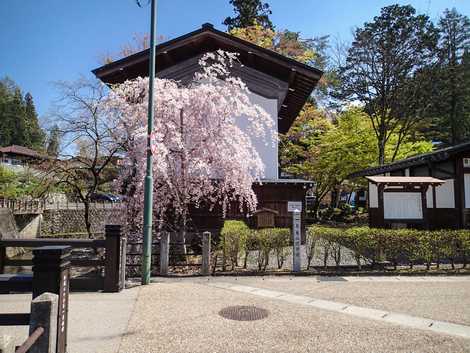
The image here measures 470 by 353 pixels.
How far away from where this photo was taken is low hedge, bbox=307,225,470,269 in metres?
10.5

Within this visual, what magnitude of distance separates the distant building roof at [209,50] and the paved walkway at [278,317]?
10489 mm

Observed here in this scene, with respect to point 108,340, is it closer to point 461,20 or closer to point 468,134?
point 468,134

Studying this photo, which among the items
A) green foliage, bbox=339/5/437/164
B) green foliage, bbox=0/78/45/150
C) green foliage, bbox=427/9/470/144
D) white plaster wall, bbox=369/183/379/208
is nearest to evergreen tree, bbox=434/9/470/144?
green foliage, bbox=427/9/470/144

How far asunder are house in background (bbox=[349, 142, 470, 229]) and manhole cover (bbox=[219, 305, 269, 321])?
9.30 m

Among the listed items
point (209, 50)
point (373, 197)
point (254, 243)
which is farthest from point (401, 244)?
point (209, 50)

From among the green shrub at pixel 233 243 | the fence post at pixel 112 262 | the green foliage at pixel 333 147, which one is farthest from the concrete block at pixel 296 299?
the green foliage at pixel 333 147

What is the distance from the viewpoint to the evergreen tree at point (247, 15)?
120 ft

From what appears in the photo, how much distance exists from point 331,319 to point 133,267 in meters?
6.16

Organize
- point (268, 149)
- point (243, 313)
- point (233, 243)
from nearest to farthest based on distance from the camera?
point (243, 313), point (233, 243), point (268, 149)

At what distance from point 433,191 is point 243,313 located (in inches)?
564

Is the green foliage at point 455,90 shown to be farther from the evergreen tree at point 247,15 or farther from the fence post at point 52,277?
the fence post at point 52,277

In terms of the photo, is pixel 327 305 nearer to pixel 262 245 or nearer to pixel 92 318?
pixel 262 245

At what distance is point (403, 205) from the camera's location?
14.4 m

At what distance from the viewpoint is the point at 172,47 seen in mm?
15812
